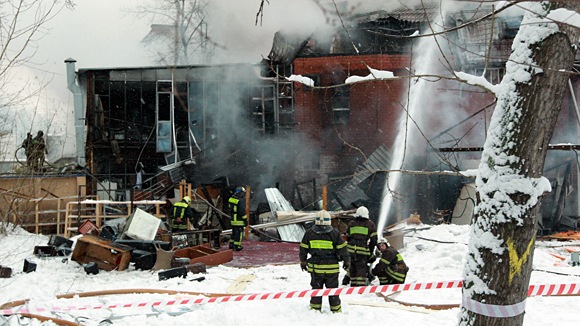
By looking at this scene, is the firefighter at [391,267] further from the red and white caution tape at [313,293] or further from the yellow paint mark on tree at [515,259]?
the yellow paint mark on tree at [515,259]

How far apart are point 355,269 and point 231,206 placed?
187 inches

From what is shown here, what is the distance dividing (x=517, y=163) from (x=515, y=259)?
0.68 metres

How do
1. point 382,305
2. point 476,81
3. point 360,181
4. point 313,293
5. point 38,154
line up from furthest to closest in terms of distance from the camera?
point 360,181 < point 38,154 < point 382,305 < point 313,293 < point 476,81

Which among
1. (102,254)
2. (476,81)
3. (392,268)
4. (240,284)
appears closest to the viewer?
(476,81)

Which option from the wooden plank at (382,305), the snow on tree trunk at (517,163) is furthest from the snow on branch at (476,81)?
the wooden plank at (382,305)

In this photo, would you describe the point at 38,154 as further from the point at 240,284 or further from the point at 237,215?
the point at 240,284

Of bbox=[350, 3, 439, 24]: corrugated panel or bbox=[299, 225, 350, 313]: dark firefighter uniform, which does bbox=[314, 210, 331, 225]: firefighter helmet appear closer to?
bbox=[299, 225, 350, 313]: dark firefighter uniform

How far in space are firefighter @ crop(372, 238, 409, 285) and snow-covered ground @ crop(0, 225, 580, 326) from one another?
11.7 inches

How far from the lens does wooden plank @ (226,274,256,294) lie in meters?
6.73

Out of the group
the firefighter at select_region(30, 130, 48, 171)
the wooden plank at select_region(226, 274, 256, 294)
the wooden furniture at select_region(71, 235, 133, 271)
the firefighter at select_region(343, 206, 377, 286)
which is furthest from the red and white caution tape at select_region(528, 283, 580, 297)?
the firefighter at select_region(30, 130, 48, 171)

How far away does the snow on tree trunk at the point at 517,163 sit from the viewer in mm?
2887

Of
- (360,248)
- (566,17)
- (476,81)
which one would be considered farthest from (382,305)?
(566,17)

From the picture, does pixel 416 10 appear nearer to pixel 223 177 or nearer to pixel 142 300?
Answer: pixel 223 177

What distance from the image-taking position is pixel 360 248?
275 inches
